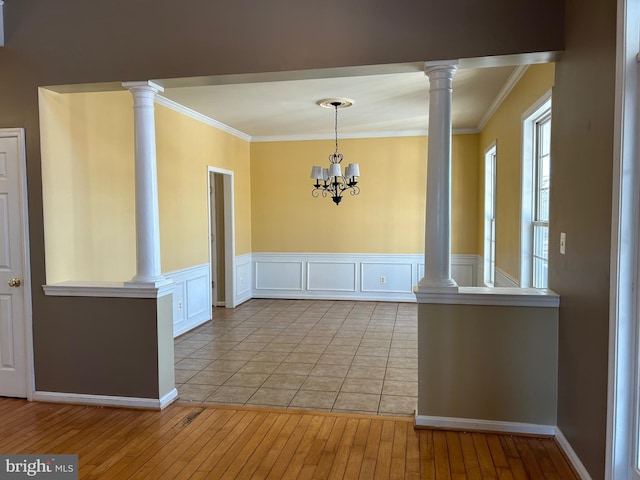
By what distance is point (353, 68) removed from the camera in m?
2.84

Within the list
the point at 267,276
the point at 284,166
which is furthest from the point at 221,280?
the point at 284,166

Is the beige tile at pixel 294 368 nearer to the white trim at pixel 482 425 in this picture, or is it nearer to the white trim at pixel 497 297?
the white trim at pixel 482 425

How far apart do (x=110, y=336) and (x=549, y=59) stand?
11.3 feet

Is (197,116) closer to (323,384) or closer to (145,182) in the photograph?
(145,182)

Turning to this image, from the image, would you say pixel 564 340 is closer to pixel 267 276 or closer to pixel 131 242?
pixel 131 242

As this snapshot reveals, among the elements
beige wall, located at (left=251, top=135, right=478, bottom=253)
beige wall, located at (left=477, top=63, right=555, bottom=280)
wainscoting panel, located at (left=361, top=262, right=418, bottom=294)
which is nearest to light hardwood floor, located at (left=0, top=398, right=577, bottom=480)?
beige wall, located at (left=477, top=63, right=555, bottom=280)

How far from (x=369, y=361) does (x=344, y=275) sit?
3.04 m

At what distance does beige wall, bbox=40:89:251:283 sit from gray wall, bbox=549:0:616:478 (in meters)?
3.47

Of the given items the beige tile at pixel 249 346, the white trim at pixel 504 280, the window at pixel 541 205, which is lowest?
the beige tile at pixel 249 346

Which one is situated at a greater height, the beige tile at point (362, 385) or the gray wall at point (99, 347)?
the gray wall at point (99, 347)

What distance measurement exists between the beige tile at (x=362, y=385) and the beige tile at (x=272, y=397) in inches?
16.9

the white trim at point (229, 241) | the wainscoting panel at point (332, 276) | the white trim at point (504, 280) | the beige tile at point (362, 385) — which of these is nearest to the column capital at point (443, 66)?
the white trim at point (504, 280)

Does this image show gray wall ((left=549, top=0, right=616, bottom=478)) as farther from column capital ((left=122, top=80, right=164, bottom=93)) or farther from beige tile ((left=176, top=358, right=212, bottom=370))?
beige tile ((left=176, top=358, right=212, bottom=370))

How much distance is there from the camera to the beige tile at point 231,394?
3.35 m
